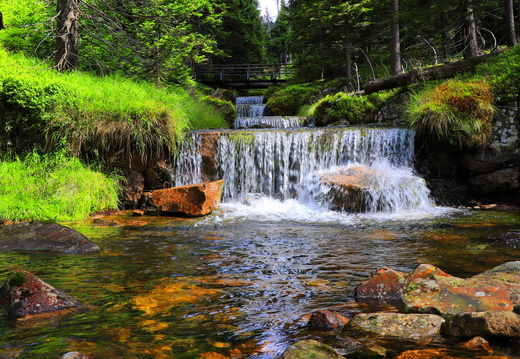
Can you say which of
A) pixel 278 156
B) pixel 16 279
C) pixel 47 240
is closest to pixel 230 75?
pixel 278 156

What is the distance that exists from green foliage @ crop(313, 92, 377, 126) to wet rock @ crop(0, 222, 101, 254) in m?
10.4

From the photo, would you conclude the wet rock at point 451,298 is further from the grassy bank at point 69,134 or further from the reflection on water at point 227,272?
the grassy bank at point 69,134

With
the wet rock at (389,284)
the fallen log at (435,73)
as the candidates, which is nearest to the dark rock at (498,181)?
the fallen log at (435,73)

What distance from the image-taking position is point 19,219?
7574mm

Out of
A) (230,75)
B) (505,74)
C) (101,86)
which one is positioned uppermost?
(230,75)

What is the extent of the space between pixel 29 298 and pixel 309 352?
245cm

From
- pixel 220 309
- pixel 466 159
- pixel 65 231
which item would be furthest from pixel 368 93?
pixel 220 309

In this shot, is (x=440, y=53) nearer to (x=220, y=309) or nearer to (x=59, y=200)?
(x=59, y=200)

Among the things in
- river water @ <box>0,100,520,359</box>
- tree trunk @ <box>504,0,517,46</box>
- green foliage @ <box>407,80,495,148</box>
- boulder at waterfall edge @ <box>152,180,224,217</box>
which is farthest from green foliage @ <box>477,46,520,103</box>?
boulder at waterfall edge @ <box>152,180,224,217</box>

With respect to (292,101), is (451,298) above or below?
below

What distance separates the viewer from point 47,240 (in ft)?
19.0

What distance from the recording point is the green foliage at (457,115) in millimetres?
9234

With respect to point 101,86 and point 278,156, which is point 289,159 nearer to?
point 278,156

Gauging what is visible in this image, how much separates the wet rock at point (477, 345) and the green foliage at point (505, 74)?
8624 millimetres
